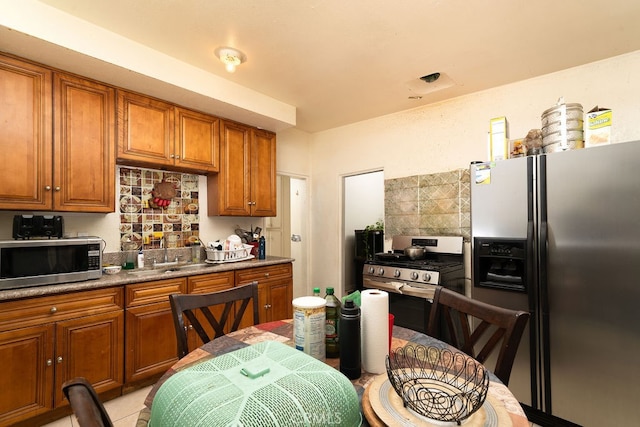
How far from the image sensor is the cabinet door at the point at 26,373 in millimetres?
1807

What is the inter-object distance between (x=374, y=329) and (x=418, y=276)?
1771 millimetres

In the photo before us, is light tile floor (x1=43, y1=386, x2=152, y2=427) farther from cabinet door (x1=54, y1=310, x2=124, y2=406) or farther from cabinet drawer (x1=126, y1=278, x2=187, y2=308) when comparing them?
cabinet drawer (x1=126, y1=278, x2=187, y2=308)

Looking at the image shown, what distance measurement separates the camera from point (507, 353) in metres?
1.16

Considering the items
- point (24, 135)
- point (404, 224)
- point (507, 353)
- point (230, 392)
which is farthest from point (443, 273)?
point (24, 135)

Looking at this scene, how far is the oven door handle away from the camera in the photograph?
8.25 ft

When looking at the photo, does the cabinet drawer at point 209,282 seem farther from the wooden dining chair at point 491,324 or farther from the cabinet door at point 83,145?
the wooden dining chair at point 491,324

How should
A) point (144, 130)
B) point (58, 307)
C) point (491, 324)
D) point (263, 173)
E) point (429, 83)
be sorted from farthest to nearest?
point (263, 173), point (429, 83), point (144, 130), point (58, 307), point (491, 324)

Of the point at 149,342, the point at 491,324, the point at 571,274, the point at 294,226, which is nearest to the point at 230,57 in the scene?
the point at 149,342

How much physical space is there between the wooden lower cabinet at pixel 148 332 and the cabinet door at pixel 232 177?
38.4 inches

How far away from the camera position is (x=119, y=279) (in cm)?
223

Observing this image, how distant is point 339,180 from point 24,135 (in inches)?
120

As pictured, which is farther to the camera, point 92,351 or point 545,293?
point 92,351

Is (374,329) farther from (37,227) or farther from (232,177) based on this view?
(232,177)

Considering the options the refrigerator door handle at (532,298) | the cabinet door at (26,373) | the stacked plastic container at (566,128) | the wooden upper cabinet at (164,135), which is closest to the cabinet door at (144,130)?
the wooden upper cabinet at (164,135)
